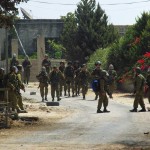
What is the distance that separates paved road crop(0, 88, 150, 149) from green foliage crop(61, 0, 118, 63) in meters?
26.3

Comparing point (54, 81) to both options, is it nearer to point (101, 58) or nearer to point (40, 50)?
point (101, 58)

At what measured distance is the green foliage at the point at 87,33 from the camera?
47156 mm

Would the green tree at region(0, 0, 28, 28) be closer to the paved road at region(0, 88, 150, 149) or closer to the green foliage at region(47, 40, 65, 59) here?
the paved road at region(0, 88, 150, 149)

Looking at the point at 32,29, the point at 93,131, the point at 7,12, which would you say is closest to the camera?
the point at 93,131

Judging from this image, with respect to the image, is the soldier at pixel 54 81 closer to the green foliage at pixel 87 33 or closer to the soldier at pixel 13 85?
the soldier at pixel 13 85

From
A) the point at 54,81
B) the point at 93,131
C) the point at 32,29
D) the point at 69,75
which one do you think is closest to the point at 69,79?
the point at 69,75

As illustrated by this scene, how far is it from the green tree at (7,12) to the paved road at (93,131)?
3.42 meters

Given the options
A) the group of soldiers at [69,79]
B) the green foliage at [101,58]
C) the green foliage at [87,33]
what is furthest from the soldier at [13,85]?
the green foliage at [87,33]

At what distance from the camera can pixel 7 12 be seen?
1686cm

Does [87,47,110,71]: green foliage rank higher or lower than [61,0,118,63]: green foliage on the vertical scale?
lower

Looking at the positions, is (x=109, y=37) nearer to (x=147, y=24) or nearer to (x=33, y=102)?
(x=147, y=24)

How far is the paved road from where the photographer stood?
12516 mm

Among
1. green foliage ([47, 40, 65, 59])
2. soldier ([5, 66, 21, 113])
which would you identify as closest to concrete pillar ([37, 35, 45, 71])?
green foliage ([47, 40, 65, 59])

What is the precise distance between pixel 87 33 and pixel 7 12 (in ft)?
101
